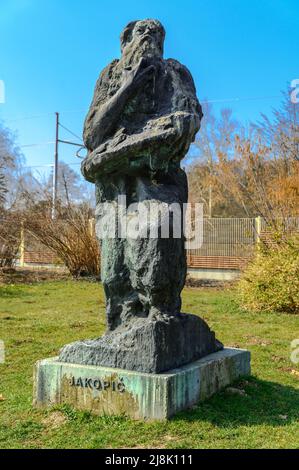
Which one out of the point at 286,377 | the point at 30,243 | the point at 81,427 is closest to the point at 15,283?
the point at 30,243

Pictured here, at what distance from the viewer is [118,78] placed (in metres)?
4.86

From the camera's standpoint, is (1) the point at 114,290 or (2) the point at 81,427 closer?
(2) the point at 81,427

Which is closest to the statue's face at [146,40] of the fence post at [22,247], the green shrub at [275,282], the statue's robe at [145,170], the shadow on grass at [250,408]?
the statue's robe at [145,170]

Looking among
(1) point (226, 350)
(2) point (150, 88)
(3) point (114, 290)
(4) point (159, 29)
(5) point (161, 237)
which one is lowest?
(1) point (226, 350)

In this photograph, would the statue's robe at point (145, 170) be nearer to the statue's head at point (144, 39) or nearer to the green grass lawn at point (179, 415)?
the statue's head at point (144, 39)

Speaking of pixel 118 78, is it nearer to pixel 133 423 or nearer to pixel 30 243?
pixel 133 423

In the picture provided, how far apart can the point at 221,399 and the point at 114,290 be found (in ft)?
4.32

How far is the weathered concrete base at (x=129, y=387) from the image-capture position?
164 inches

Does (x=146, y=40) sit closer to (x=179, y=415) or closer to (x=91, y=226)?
Result: (x=179, y=415)

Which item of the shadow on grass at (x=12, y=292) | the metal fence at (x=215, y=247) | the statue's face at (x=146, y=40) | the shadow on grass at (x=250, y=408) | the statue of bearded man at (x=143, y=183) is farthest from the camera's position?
the metal fence at (x=215, y=247)

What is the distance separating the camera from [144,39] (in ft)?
15.6

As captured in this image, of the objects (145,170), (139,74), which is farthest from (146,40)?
(145,170)

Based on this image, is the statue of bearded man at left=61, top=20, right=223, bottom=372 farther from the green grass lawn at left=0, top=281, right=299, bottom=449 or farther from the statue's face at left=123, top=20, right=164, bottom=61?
the green grass lawn at left=0, top=281, right=299, bottom=449

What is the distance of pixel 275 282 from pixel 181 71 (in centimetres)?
766
